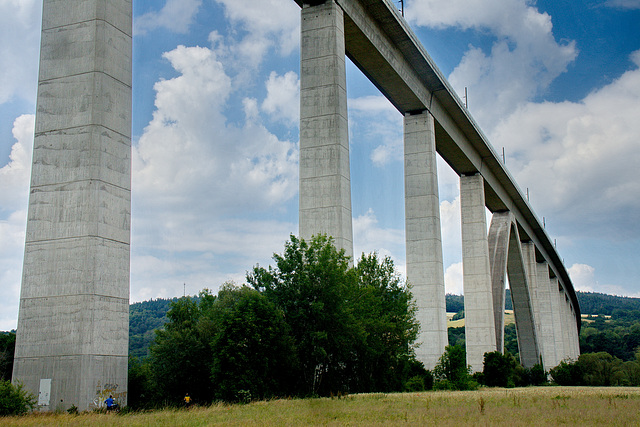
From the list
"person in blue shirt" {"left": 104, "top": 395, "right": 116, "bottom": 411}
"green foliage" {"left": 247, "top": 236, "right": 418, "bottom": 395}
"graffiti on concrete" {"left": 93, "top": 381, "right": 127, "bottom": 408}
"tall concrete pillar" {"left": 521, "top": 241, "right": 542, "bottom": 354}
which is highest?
"tall concrete pillar" {"left": 521, "top": 241, "right": 542, "bottom": 354}

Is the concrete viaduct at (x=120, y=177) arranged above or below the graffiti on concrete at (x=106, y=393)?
above

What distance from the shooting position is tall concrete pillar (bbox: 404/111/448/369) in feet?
124

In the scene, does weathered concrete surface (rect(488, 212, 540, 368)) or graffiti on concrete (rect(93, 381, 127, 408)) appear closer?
graffiti on concrete (rect(93, 381, 127, 408))

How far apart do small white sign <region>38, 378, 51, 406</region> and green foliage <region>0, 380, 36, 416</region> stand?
268 millimetres

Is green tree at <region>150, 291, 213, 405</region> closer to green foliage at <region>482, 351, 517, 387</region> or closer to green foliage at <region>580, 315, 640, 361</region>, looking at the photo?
green foliage at <region>482, 351, 517, 387</region>

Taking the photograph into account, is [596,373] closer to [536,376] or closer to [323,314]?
[536,376]

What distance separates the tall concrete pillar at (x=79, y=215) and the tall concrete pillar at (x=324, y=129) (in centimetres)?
949

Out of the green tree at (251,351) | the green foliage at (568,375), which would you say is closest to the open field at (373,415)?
the green tree at (251,351)

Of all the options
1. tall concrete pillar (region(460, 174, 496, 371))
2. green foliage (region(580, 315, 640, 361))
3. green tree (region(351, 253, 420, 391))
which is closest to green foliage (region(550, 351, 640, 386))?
tall concrete pillar (region(460, 174, 496, 371))

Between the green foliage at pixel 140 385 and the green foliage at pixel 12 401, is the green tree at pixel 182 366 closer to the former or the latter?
the green foliage at pixel 140 385

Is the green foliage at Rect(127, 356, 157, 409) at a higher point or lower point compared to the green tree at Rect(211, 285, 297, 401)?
lower

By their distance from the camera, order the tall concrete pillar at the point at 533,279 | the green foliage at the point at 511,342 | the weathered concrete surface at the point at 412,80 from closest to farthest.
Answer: the weathered concrete surface at the point at 412,80 → the tall concrete pillar at the point at 533,279 → the green foliage at the point at 511,342

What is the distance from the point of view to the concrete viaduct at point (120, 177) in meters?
17.0

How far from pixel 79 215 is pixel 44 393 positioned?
4.61 metres
